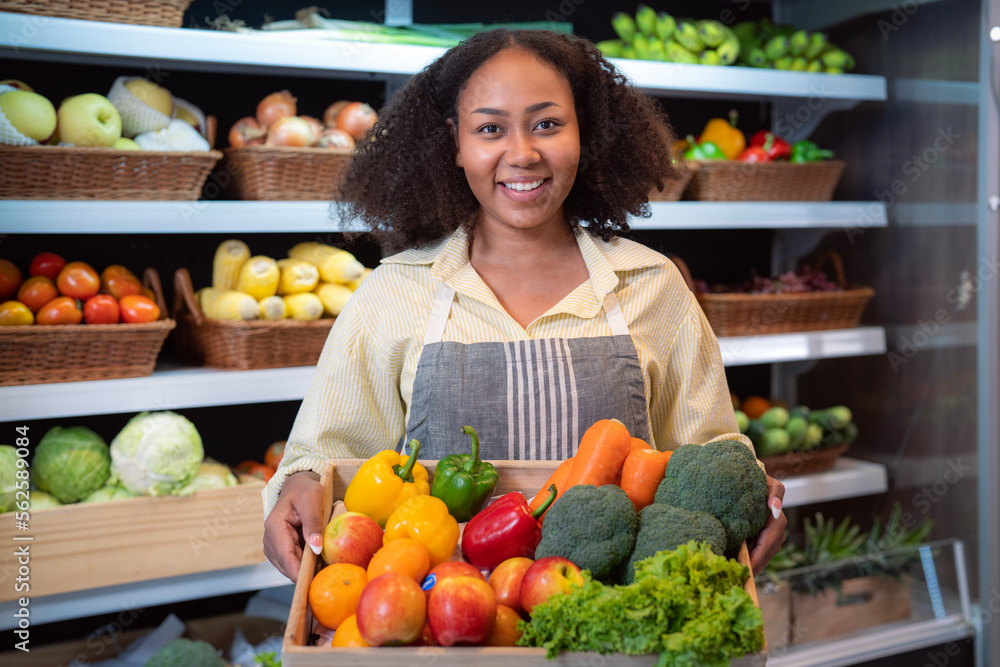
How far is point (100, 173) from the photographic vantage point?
191cm

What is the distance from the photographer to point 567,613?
0.78 m

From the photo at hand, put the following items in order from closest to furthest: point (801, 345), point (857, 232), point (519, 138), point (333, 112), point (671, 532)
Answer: point (671, 532) → point (519, 138) → point (333, 112) → point (801, 345) → point (857, 232)

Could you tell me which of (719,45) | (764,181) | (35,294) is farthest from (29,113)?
(764,181)

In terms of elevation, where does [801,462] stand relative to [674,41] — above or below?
below

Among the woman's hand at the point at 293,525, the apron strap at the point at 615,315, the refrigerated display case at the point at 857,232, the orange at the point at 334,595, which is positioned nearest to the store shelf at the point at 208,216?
the refrigerated display case at the point at 857,232

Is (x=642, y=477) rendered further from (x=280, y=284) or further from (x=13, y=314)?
(x=13, y=314)

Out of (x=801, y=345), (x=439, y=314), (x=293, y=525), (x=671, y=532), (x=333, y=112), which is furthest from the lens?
(x=801, y=345)

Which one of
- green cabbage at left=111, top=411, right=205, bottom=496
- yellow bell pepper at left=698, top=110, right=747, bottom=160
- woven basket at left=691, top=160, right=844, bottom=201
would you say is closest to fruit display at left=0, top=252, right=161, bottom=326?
green cabbage at left=111, top=411, right=205, bottom=496

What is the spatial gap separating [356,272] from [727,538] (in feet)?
4.98

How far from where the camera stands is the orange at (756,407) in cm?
288

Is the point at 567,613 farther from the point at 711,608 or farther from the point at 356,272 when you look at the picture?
the point at 356,272

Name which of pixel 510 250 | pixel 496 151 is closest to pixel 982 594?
pixel 510 250

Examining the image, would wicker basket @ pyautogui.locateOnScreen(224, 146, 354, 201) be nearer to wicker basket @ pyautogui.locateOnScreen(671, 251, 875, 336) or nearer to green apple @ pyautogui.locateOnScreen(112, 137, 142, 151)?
green apple @ pyautogui.locateOnScreen(112, 137, 142, 151)

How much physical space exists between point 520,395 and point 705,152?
5.32ft
